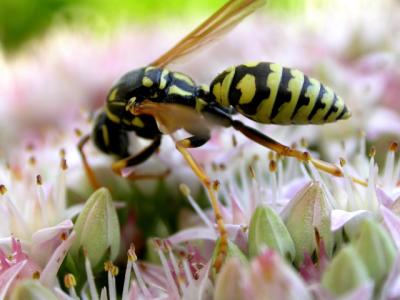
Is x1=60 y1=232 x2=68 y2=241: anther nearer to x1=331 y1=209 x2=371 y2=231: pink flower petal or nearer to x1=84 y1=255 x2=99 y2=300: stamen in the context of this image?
x1=84 y1=255 x2=99 y2=300: stamen

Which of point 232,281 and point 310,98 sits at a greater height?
point 310,98

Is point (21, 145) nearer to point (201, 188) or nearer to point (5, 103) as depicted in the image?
point (5, 103)

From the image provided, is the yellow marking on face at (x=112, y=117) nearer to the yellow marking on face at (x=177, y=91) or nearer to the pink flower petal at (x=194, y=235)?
the yellow marking on face at (x=177, y=91)

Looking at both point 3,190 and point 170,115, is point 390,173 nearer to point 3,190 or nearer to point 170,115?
point 170,115

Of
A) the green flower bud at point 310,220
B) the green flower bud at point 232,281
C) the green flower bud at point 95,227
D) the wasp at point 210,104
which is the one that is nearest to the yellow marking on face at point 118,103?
the wasp at point 210,104

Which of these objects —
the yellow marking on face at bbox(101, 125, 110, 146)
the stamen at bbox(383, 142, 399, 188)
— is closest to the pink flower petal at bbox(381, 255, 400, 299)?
the stamen at bbox(383, 142, 399, 188)

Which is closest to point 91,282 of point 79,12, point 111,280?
point 111,280
